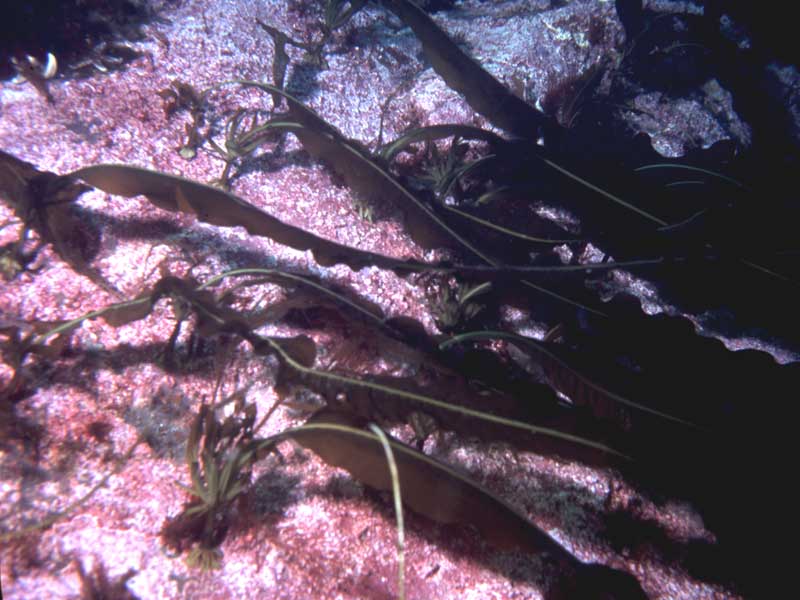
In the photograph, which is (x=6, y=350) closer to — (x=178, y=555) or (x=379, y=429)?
(x=178, y=555)

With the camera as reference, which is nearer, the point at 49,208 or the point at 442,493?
the point at 442,493

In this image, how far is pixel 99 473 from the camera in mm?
1650

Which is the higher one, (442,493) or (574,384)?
(574,384)

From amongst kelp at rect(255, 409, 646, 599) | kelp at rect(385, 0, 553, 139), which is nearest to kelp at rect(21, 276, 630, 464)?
kelp at rect(255, 409, 646, 599)

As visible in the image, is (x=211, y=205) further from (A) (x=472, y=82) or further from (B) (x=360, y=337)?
(A) (x=472, y=82)

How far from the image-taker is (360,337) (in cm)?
218

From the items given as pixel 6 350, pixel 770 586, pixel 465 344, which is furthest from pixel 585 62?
pixel 6 350

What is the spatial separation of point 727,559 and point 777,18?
601 cm

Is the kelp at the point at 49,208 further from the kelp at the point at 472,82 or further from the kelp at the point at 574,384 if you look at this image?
the kelp at the point at 472,82

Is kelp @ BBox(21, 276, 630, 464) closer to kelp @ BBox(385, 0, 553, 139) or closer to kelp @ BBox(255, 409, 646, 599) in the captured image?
kelp @ BBox(255, 409, 646, 599)

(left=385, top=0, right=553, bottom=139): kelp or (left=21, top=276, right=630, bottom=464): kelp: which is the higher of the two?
(left=385, top=0, right=553, bottom=139): kelp

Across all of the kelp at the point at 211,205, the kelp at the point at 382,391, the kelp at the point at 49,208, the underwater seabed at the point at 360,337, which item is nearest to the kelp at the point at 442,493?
the underwater seabed at the point at 360,337

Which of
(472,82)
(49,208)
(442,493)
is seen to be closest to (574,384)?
(442,493)

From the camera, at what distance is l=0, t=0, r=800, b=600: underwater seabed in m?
1.62
